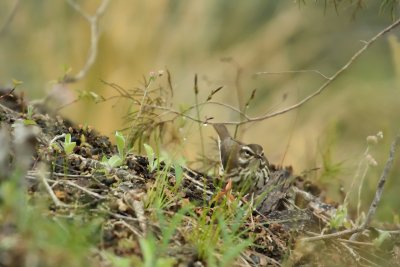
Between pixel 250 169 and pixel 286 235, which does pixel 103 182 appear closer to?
pixel 286 235

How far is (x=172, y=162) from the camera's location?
14.6 feet

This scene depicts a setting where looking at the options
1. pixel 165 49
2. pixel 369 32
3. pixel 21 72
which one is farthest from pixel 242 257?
pixel 369 32

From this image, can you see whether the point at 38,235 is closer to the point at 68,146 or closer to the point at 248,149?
the point at 68,146

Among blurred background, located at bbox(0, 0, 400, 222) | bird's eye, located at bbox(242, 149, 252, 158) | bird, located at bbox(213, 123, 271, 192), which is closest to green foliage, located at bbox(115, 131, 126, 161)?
bird, located at bbox(213, 123, 271, 192)

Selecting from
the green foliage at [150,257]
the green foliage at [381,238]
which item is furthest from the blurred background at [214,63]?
the green foliage at [150,257]

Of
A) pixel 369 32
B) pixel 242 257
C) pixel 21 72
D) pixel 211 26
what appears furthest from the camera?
pixel 369 32

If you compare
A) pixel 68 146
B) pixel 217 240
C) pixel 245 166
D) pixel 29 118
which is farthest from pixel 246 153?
pixel 217 240

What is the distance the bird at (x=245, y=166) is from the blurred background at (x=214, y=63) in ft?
7.63

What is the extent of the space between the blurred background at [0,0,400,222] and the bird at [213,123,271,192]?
91.5 inches

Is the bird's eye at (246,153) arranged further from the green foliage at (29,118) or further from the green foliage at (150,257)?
the green foliage at (150,257)

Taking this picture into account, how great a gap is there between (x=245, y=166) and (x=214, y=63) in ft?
17.9

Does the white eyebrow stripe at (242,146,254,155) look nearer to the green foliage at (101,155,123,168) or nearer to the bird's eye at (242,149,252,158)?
the bird's eye at (242,149,252,158)

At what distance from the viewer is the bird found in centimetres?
521

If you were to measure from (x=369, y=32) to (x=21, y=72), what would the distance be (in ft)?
17.0
